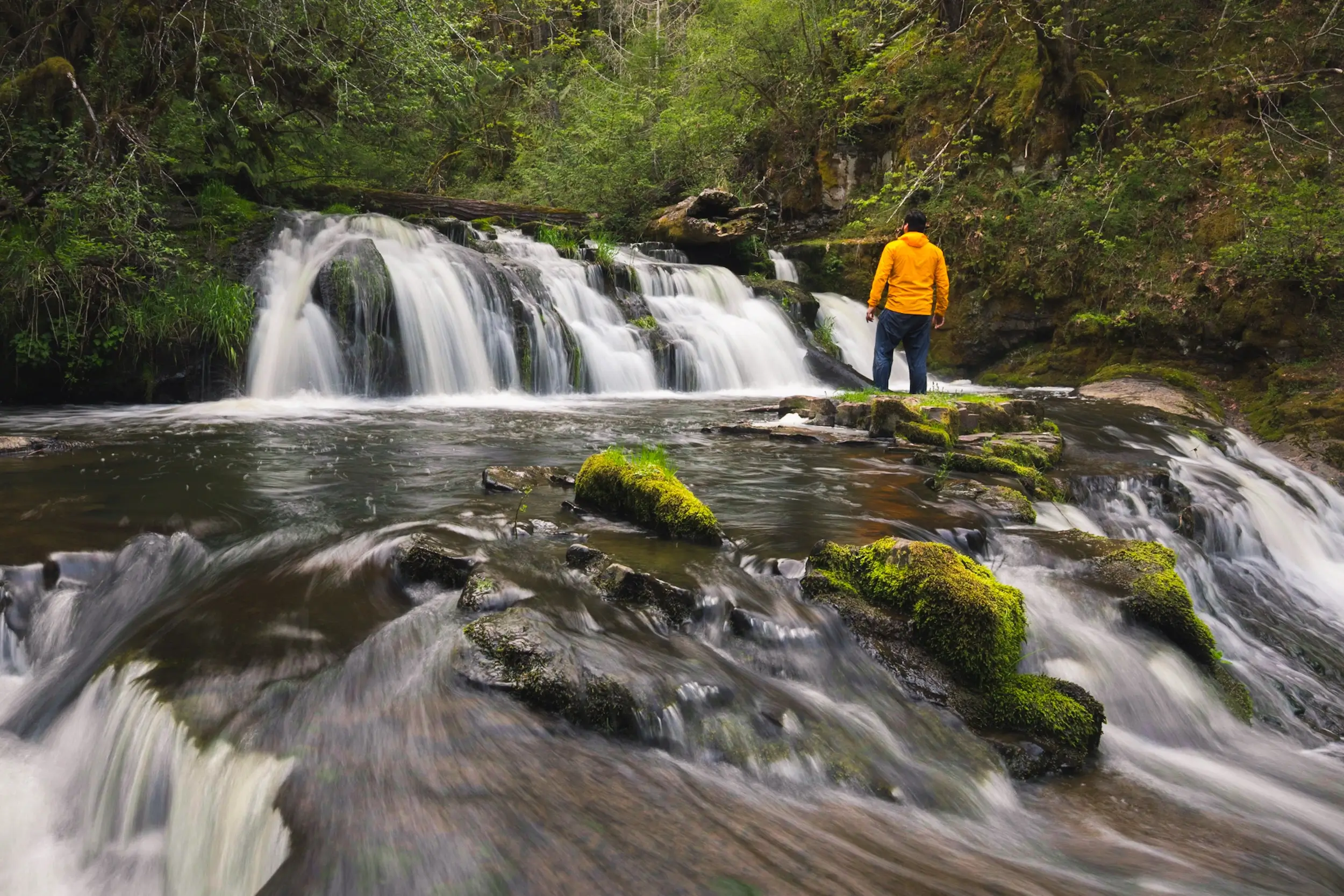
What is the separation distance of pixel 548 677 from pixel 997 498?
3705 millimetres

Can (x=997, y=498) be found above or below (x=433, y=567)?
above

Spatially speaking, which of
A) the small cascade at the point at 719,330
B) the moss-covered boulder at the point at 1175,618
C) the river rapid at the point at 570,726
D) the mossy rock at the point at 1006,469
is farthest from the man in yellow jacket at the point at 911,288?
the moss-covered boulder at the point at 1175,618

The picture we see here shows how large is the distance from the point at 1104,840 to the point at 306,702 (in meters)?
2.97

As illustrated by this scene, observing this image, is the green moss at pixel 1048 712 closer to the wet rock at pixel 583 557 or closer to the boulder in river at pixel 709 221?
the wet rock at pixel 583 557

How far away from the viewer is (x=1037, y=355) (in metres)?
14.5

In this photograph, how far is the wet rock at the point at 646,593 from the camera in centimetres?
357

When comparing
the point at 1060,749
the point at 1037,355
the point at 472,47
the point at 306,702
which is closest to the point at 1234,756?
the point at 1060,749

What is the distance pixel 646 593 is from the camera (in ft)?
12.0

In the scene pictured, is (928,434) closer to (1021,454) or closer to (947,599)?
(1021,454)

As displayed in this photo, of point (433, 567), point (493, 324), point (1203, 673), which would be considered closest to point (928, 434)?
point (1203, 673)

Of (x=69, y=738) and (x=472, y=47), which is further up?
(x=472, y=47)

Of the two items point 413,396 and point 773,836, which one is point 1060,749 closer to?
point 773,836

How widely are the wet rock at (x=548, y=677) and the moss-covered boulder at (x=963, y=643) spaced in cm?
129

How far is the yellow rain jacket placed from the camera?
899cm
